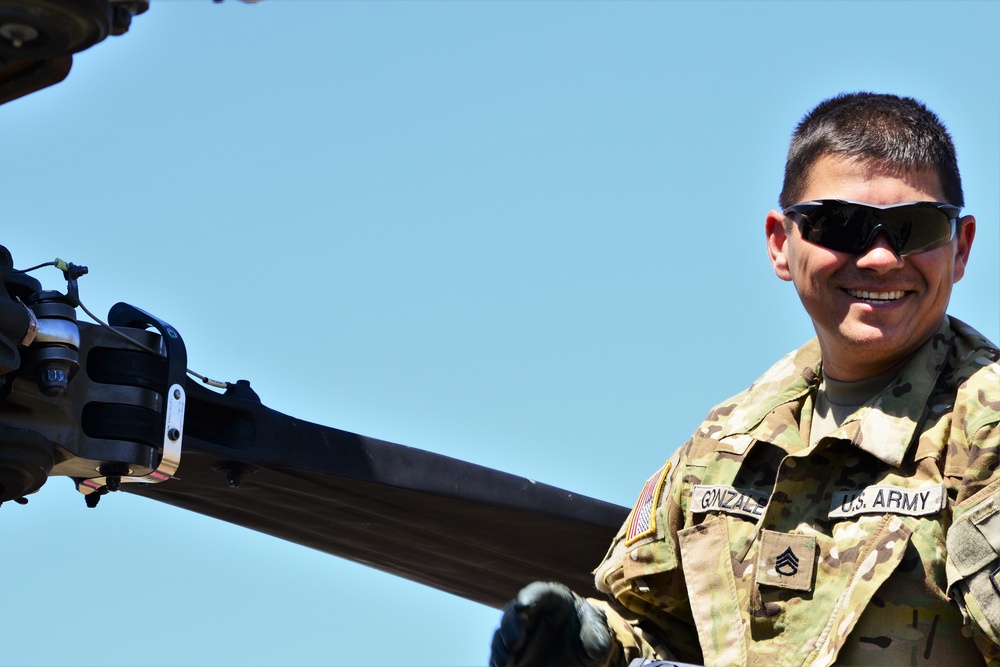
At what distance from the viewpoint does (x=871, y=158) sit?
3.26 m

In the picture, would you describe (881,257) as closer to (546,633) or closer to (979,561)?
(979,561)

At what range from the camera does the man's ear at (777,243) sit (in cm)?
350

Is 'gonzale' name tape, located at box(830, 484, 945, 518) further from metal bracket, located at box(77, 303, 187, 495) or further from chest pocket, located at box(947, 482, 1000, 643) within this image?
metal bracket, located at box(77, 303, 187, 495)

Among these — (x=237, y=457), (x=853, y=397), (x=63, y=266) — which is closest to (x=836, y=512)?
(x=853, y=397)

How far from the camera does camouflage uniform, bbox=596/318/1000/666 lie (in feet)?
9.90

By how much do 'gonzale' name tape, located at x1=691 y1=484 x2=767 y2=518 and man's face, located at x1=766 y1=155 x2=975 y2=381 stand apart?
1.13 feet

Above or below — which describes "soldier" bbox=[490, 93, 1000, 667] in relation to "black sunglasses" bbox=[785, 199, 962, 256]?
below

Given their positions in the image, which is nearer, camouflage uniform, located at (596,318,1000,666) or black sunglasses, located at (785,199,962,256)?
camouflage uniform, located at (596,318,1000,666)

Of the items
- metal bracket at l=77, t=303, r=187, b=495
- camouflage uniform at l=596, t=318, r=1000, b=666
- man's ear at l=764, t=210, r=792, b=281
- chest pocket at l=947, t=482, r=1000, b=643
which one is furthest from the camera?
metal bracket at l=77, t=303, r=187, b=495

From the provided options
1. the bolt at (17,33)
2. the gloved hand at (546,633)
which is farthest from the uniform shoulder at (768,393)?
the bolt at (17,33)

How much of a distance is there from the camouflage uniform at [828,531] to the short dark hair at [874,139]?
343 millimetres

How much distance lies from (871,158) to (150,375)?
1628 millimetres

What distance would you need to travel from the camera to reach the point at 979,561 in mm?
2898

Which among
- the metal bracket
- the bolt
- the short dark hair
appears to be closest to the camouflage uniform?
the short dark hair
